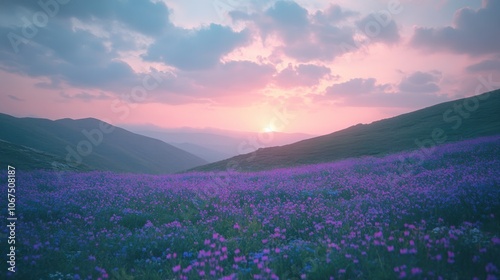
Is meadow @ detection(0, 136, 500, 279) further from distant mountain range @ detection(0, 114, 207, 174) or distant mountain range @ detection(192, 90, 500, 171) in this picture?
distant mountain range @ detection(192, 90, 500, 171)

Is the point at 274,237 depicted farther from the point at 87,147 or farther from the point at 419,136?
the point at 87,147

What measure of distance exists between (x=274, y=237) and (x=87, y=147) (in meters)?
143

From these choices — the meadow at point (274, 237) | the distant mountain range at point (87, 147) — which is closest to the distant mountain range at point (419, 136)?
the distant mountain range at point (87, 147)

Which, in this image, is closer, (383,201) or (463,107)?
(383,201)

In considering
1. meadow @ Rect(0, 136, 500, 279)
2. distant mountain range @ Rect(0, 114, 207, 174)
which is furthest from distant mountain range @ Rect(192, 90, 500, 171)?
meadow @ Rect(0, 136, 500, 279)

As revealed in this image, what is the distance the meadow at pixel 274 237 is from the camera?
383cm

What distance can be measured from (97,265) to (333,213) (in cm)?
522

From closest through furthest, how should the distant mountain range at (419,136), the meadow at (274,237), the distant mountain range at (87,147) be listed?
the meadow at (274,237) → the distant mountain range at (419,136) → the distant mountain range at (87,147)

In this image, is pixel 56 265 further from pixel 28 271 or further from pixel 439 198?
pixel 439 198

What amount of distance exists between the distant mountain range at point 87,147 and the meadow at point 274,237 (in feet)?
66.8

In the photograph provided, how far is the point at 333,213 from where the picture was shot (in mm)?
6738

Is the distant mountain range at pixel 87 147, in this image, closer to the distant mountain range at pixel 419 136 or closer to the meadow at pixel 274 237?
the meadow at pixel 274 237

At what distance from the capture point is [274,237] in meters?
5.81

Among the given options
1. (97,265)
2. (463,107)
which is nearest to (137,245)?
(97,265)
